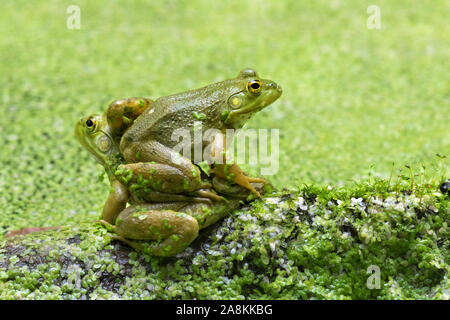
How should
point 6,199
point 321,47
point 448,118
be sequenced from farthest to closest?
point 321,47 < point 448,118 < point 6,199

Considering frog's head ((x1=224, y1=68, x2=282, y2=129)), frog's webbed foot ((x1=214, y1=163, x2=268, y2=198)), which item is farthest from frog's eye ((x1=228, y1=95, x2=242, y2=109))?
frog's webbed foot ((x1=214, y1=163, x2=268, y2=198))

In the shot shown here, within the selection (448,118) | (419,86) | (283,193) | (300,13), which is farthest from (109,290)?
(300,13)

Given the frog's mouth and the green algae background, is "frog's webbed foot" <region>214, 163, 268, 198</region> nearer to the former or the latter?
the frog's mouth

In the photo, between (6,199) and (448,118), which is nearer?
(6,199)

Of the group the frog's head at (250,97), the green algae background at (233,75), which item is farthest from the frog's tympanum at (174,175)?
the green algae background at (233,75)

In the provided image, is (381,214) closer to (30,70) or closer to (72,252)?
(72,252)

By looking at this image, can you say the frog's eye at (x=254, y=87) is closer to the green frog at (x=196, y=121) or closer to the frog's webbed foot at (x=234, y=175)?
the green frog at (x=196, y=121)

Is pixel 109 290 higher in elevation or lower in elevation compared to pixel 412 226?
lower
